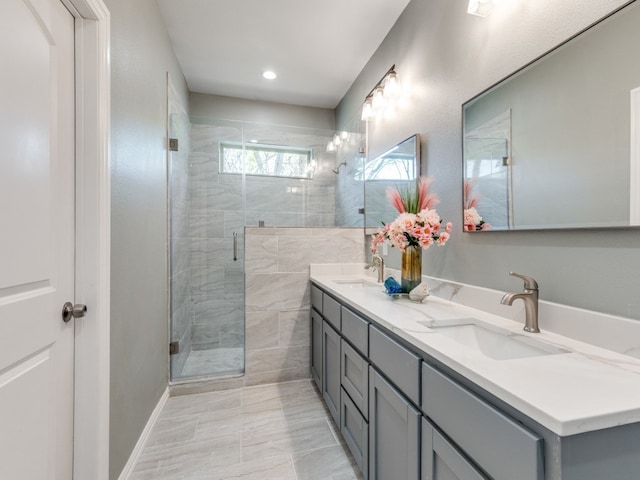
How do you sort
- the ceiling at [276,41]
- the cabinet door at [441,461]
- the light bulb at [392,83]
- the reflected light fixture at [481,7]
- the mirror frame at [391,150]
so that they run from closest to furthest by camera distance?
the cabinet door at [441,461] → the reflected light fixture at [481,7] → the mirror frame at [391,150] → the ceiling at [276,41] → the light bulb at [392,83]

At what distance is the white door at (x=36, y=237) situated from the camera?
810 mm

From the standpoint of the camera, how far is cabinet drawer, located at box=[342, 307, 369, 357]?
1.34m

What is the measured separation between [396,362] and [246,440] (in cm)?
122

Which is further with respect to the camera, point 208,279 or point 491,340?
point 208,279

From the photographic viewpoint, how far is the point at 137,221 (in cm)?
160

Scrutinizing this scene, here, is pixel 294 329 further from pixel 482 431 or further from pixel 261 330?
pixel 482 431

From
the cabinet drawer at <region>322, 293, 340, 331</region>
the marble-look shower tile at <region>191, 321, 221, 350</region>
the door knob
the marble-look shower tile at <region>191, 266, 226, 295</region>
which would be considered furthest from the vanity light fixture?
the marble-look shower tile at <region>191, 321, 221, 350</region>

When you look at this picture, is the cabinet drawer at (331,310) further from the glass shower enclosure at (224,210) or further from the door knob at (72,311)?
the door knob at (72,311)

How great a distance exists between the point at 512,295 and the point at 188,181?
2.75 meters

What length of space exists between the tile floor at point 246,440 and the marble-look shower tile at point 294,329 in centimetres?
38

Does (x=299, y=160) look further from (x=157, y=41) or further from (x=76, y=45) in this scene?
(x=76, y=45)

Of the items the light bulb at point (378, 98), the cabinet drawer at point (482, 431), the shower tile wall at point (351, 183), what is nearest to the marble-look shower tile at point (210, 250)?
the shower tile wall at point (351, 183)

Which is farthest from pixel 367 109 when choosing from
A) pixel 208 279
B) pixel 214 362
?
pixel 214 362

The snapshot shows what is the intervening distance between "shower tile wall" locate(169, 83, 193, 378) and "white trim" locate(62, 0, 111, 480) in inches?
45.4
